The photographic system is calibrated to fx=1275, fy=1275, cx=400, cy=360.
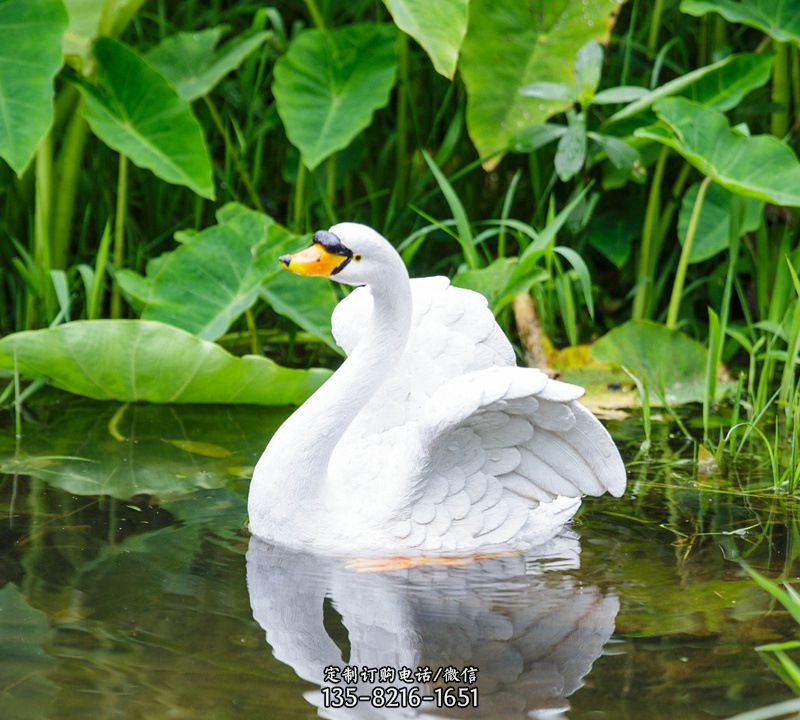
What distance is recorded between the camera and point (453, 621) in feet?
8.87

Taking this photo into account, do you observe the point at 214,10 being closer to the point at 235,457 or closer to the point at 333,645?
the point at 235,457

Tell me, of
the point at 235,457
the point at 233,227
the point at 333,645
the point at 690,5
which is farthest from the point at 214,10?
the point at 333,645

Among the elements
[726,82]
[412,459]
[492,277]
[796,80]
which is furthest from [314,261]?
[796,80]

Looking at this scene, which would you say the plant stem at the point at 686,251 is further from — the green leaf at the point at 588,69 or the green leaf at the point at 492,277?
the green leaf at the point at 492,277

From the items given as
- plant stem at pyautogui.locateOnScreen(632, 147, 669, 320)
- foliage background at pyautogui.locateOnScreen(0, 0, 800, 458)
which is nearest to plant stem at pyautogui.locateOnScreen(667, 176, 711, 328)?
foliage background at pyautogui.locateOnScreen(0, 0, 800, 458)

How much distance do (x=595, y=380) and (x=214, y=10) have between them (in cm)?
243

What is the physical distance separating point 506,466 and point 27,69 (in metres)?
2.07

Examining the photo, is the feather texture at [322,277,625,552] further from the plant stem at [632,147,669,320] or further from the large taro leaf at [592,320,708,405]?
the plant stem at [632,147,669,320]

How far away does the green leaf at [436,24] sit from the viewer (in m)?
3.98

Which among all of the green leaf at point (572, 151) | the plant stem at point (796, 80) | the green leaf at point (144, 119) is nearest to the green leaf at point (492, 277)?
the green leaf at point (572, 151)

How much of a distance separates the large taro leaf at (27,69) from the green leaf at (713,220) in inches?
89.4

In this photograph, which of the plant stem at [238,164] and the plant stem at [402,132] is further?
the plant stem at [402,132]

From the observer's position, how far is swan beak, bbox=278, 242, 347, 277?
2.93m

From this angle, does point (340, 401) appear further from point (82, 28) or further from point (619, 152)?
point (82, 28)
